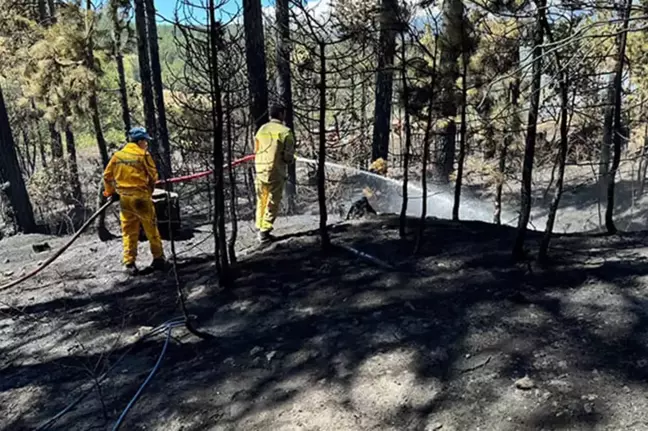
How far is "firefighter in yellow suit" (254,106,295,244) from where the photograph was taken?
6750 mm

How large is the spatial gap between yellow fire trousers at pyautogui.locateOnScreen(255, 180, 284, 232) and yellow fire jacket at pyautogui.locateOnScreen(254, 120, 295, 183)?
0.26 ft

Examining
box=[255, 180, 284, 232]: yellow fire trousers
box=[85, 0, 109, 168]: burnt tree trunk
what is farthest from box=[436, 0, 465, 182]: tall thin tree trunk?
box=[85, 0, 109, 168]: burnt tree trunk

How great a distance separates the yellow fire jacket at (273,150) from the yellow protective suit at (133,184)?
1315mm

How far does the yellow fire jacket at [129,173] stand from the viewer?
643 centimetres

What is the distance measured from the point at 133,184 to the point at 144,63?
8183 mm

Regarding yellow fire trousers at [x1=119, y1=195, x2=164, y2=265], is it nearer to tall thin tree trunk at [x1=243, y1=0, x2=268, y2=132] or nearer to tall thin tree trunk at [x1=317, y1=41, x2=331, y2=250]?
tall thin tree trunk at [x1=317, y1=41, x2=331, y2=250]

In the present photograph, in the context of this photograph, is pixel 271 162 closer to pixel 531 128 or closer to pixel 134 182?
pixel 134 182

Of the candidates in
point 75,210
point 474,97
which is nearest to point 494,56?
point 474,97

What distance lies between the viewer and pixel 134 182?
21.4 ft

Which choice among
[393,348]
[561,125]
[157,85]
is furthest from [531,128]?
[157,85]

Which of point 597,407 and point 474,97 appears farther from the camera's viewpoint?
point 474,97

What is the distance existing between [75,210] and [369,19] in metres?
14.3

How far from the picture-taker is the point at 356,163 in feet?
57.5

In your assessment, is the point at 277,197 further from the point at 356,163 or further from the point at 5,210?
the point at 356,163
